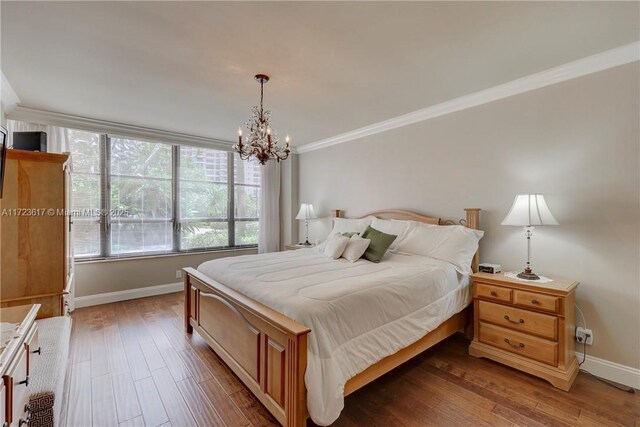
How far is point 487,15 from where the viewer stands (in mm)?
1809

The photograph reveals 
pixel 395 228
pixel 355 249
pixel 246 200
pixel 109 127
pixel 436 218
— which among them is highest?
pixel 109 127

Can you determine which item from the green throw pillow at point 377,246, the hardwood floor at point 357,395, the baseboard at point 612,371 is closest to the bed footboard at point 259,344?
the hardwood floor at point 357,395

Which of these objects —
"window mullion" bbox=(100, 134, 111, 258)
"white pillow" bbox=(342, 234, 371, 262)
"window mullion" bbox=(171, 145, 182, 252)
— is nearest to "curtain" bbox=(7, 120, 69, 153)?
"window mullion" bbox=(100, 134, 111, 258)

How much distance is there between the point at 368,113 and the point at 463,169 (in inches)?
50.4

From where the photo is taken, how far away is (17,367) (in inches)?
46.8

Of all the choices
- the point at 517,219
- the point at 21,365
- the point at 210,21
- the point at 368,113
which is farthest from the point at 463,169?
the point at 21,365

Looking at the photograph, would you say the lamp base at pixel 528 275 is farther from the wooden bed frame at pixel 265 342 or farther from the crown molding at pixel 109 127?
the crown molding at pixel 109 127

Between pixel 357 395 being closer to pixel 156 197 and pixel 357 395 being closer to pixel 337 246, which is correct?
pixel 337 246

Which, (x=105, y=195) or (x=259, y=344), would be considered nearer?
(x=259, y=344)

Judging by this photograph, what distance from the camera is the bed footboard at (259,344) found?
1564 millimetres

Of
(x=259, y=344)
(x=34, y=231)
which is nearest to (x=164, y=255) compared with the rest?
(x=34, y=231)

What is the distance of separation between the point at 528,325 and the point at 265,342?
2.07 metres

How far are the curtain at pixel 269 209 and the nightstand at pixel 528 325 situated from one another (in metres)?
3.61

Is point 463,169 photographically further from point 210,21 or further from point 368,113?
point 210,21
